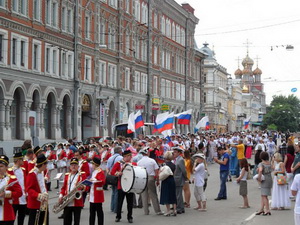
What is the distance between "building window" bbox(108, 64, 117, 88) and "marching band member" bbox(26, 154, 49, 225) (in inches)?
1632

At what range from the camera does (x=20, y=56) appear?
38281 millimetres

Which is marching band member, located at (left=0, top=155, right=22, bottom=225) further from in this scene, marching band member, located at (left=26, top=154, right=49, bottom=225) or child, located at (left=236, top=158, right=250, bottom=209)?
child, located at (left=236, top=158, right=250, bottom=209)

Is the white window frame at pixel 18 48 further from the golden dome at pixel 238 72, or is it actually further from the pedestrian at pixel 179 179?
the golden dome at pixel 238 72

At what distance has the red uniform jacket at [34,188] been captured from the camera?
11.5 meters

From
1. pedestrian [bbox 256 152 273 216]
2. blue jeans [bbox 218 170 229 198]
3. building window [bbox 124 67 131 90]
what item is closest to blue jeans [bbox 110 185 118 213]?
pedestrian [bbox 256 152 273 216]

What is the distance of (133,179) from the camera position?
14.8 m

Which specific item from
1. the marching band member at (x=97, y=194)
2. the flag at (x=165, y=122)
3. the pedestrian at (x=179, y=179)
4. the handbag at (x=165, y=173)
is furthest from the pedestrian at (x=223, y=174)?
the flag at (x=165, y=122)

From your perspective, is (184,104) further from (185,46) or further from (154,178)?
(154,178)

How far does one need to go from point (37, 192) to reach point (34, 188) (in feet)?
0.29

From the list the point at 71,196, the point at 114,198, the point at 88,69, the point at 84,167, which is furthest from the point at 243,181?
the point at 88,69

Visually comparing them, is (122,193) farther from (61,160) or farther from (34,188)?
(61,160)

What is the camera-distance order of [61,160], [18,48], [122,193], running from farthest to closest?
[18,48] < [61,160] < [122,193]

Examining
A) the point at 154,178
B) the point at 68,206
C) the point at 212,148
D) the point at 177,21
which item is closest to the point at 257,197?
the point at 154,178

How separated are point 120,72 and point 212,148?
15839 millimetres
